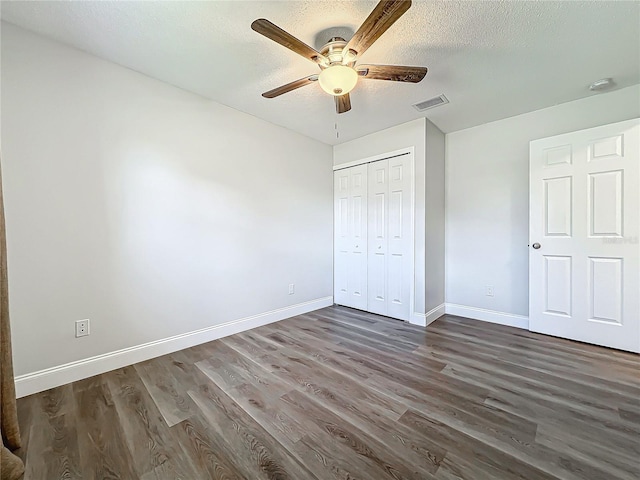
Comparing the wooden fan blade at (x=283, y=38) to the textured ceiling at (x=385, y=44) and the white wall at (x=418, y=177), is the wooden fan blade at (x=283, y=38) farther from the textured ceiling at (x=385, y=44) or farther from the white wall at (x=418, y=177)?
the white wall at (x=418, y=177)

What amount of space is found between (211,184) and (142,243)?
2.79 feet

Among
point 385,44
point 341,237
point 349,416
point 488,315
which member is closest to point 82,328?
point 349,416

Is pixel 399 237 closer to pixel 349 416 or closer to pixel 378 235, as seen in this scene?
pixel 378 235

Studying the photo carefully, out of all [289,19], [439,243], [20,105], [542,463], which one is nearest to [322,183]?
[439,243]

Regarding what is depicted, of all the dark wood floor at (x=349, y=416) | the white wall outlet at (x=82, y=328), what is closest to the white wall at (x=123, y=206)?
the white wall outlet at (x=82, y=328)

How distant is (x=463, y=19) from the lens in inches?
65.2

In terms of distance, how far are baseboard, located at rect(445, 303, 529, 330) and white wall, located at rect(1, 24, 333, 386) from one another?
234cm

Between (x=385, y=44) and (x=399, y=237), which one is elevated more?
(x=385, y=44)

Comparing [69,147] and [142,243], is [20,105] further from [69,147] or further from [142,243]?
[142,243]

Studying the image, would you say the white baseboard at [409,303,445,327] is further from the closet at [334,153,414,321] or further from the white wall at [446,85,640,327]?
the white wall at [446,85,640,327]

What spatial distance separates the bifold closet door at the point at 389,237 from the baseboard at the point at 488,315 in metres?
0.76

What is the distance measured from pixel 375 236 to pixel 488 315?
1680 millimetres

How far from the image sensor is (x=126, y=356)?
2.17 metres

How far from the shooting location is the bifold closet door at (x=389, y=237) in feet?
10.6
